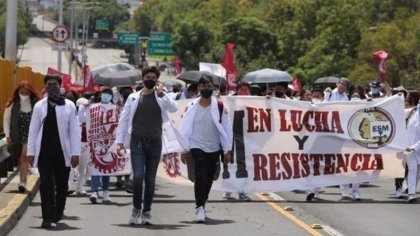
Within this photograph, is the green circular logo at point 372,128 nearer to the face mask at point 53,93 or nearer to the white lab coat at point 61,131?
the white lab coat at point 61,131

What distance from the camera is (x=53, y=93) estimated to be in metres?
12.2

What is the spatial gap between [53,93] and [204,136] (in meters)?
2.08

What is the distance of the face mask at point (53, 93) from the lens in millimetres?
12211

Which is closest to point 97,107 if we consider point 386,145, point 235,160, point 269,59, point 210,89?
point 235,160

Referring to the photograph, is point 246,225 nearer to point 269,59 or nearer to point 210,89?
point 210,89

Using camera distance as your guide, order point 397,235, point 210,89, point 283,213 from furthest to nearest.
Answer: point 283,213 → point 210,89 → point 397,235

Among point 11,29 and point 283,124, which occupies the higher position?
point 11,29

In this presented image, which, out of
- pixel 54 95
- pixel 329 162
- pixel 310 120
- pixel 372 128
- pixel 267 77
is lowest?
pixel 329 162

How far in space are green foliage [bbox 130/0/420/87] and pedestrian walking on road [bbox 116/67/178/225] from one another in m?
41.6

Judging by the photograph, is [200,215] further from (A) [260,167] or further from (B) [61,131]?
(A) [260,167]

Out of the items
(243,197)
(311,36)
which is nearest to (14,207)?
(243,197)

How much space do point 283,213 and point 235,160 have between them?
182 cm

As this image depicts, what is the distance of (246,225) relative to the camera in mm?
12906

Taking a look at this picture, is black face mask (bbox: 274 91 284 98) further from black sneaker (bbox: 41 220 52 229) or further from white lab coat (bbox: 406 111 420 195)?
black sneaker (bbox: 41 220 52 229)
